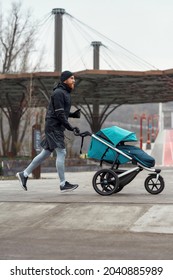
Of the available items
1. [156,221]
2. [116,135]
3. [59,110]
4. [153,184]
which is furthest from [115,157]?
[156,221]

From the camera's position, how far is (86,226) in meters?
6.14

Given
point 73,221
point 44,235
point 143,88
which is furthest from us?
point 143,88

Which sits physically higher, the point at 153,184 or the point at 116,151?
the point at 116,151

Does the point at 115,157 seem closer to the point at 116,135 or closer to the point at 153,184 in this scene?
the point at 116,135

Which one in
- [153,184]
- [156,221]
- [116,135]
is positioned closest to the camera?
[156,221]

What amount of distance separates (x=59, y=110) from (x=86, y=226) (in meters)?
2.42

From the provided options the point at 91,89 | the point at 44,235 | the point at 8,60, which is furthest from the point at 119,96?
the point at 44,235

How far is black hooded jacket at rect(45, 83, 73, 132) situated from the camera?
323 inches

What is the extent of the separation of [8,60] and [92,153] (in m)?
38.8

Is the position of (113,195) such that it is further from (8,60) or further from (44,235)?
(8,60)

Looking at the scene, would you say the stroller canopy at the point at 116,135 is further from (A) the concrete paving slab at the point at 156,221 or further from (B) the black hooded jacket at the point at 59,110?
(A) the concrete paving slab at the point at 156,221

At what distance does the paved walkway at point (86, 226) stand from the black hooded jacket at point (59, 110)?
935 mm

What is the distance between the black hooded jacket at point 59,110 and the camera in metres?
8.20

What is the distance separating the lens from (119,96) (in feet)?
131
